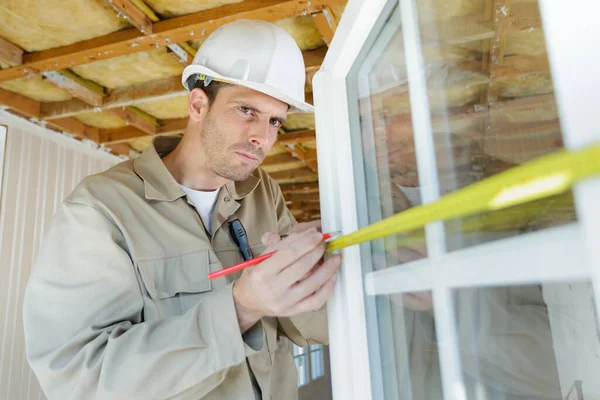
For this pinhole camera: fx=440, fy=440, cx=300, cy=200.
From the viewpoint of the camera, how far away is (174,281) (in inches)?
48.1

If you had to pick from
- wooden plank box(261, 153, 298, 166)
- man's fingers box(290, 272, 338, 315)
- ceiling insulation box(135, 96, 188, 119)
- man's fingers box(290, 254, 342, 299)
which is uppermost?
ceiling insulation box(135, 96, 188, 119)

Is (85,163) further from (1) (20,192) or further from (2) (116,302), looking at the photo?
(2) (116,302)

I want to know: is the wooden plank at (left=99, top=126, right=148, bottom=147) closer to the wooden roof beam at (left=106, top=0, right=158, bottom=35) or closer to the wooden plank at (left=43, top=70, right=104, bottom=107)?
the wooden plank at (left=43, top=70, right=104, bottom=107)

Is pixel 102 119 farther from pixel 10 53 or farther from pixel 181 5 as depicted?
pixel 181 5

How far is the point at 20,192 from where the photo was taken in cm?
317

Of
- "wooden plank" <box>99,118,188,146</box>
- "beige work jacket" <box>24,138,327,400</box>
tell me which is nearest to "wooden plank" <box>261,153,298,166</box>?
"wooden plank" <box>99,118,188,146</box>

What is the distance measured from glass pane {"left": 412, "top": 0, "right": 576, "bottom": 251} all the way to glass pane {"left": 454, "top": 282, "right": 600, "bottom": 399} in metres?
0.09

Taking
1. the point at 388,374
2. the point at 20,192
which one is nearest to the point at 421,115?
the point at 388,374

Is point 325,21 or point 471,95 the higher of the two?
point 325,21

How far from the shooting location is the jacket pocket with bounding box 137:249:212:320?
1.18 meters

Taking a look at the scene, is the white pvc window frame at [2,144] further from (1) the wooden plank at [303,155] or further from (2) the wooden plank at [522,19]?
(2) the wooden plank at [522,19]

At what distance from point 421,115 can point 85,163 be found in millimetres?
3803

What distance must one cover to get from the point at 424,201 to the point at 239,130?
939mm

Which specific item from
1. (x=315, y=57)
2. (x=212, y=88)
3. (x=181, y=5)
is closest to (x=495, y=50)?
(x=212, y=88)
